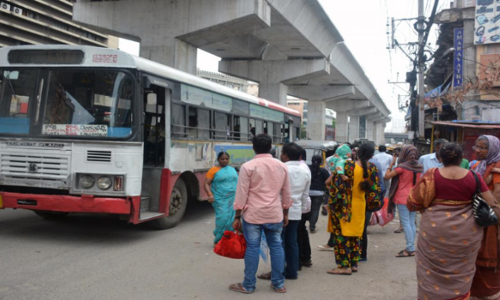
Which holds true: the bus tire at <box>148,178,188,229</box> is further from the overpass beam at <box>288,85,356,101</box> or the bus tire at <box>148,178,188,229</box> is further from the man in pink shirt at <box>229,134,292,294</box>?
Answer: the overpass beam at <box>288,85,356,101</box>

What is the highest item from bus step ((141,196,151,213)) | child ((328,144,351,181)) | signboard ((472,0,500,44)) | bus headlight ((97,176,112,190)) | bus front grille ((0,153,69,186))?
signboard ((472,0,500,44))

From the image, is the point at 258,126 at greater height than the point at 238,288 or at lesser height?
greater

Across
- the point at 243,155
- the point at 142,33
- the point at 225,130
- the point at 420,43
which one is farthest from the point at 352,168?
the point at 420,43

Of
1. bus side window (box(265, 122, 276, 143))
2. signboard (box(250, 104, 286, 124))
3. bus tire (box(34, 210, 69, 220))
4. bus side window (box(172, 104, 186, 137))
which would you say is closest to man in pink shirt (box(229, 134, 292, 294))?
bus side window (box(172, 104, 186, 137))

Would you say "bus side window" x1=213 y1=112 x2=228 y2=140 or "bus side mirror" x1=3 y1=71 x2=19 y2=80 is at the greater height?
"bus side mirror" x1=3 y1=71 x2=19 y2=80

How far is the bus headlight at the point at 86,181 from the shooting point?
7207mm

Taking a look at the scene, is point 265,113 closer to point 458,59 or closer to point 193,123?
point 193,123

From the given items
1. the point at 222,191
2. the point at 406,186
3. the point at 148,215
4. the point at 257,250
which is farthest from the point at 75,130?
the point at 406,186

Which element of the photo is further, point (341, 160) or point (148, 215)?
point (148, 215)

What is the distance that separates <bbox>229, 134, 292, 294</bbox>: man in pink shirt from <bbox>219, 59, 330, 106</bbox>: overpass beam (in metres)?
24.2

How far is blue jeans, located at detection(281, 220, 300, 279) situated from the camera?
5672mm

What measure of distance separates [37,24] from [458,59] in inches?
1912

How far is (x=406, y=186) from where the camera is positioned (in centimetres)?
736

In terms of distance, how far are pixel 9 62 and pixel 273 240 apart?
213 inches
